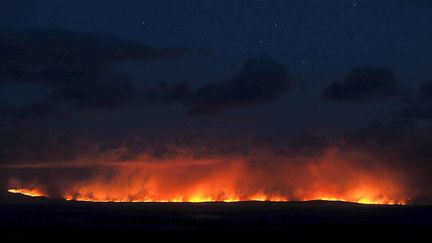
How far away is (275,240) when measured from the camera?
77438mm

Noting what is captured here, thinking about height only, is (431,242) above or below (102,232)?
below

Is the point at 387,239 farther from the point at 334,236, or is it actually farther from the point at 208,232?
the point at 208,232

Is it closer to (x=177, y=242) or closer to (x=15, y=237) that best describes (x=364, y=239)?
(x=177, y=242)

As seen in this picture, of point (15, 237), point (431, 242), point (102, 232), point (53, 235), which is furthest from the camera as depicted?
point (102, 232)

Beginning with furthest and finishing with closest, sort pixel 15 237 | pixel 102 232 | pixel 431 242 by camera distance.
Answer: pixel 102 232 → pixel 15 237 → pixel 431 242

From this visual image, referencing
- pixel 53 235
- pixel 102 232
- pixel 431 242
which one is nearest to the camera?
pixel 431 242

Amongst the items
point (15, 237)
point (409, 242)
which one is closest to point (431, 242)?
point (409, 242)

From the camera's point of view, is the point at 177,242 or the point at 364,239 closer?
the point at 177,242

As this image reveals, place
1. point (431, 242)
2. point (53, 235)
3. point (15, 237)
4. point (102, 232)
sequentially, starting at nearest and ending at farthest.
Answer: point (431, 242) < point (15, 237) < point (53, 235) < point (102, 232)

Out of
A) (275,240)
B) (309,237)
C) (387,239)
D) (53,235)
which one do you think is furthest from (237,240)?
(53,235)

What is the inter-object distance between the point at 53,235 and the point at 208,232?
21.6m

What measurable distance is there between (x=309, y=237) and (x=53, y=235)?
112 ft

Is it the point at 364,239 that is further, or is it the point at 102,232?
the point at 102,232

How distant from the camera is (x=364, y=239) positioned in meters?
80.6
